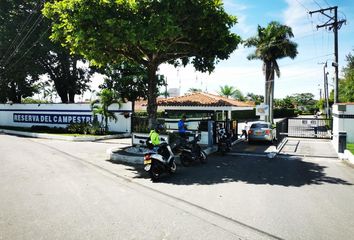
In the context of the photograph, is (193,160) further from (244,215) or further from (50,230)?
(50,230)

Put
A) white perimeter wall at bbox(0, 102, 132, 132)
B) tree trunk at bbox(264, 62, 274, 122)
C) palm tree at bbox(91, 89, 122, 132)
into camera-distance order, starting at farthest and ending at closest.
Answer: tree trunk at bbox(264, 62, 274, 122), white perimeter wall at bbox(0, 102, 132, 132), palm tree at bbox(91, 89, 122, 132)

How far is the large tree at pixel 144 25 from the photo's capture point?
1145cm

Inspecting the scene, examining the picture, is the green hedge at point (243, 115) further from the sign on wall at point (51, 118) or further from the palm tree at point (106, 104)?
the palm tree at point (106, 104)

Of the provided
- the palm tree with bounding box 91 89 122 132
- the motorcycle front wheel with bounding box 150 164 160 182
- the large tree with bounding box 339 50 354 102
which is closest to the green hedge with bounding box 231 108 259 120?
the large tree with bounding box 339 50 354 102

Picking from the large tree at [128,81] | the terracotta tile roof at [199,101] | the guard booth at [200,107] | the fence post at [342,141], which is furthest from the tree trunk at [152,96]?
the large tree at [128,81]

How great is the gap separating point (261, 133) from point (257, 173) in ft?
30.7

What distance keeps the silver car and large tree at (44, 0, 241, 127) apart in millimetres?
6896

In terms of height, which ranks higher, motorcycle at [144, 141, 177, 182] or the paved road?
motorcycle at [144, 141, 177, 182]

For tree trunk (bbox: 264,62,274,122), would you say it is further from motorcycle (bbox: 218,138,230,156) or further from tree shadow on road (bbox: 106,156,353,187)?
tree shadow on road (bbox: 106,156,353,187)

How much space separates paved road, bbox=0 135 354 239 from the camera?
5371mm

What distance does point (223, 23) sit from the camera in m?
13.1

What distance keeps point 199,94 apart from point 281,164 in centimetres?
Answer: 1536

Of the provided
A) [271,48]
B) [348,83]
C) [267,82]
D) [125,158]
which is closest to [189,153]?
[125,158]

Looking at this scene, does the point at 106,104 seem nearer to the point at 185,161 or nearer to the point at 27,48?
the point at 185,161
